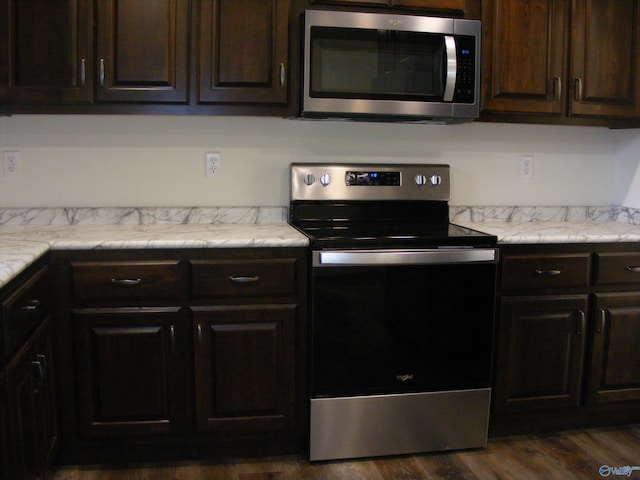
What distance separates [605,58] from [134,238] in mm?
2141

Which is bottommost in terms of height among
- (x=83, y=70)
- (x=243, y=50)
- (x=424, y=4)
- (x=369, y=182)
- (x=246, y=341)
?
(x=246, y=341)

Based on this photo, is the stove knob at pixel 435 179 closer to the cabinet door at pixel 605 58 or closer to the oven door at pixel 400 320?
the oven door at pixel 400 320

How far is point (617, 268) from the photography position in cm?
256

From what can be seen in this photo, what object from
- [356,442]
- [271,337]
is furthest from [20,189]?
[356,442]

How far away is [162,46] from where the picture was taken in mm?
2400

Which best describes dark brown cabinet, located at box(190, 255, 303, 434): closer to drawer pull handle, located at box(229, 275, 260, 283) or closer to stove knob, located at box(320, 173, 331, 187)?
drawer pull handle, located at box(229, 275, 260, 283)

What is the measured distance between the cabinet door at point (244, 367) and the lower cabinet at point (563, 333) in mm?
863

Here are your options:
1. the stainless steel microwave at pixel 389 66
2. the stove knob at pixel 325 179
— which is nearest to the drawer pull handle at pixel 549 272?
the stainless steel microwave at pixel 389 66

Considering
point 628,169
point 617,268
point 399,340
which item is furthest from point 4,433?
point 628,169

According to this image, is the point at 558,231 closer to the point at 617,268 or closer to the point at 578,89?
the point at 617,268

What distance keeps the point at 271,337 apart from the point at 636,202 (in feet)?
6.40

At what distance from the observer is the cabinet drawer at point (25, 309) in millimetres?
1633

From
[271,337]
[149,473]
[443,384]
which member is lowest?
[149,473]

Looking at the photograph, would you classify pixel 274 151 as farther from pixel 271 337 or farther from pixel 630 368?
pixel 630 368
